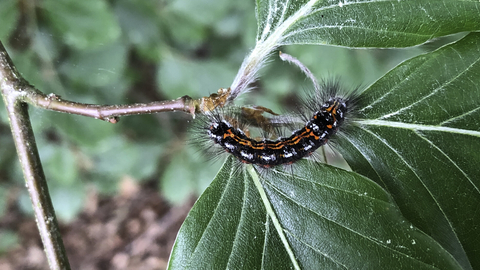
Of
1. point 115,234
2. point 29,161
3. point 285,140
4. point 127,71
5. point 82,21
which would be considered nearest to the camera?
point 29,161

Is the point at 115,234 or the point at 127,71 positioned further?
the point at 115,234

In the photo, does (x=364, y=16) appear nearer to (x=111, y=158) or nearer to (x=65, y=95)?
(x=65, y=95)

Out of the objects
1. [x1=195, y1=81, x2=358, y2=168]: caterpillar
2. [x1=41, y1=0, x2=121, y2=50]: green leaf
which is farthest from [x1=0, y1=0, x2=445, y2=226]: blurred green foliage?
[x1=195, y1=81, x2=358, y2=168]: caterpillar

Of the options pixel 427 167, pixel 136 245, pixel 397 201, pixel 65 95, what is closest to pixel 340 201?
pixel 397 201

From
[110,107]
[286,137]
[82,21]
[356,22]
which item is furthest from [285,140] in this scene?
[82,21]

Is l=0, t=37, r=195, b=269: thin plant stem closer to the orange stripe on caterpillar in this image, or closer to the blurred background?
the orange stripe on caterpillar

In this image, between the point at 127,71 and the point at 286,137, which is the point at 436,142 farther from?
the point at 127,71
